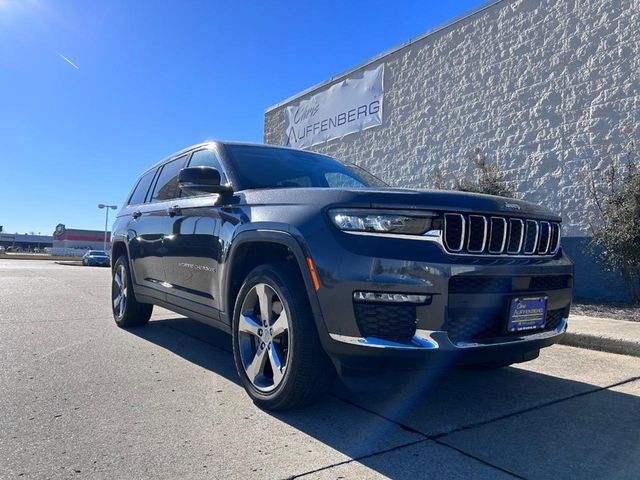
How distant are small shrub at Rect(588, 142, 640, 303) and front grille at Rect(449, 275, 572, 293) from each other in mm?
5044

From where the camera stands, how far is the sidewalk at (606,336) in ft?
16.6

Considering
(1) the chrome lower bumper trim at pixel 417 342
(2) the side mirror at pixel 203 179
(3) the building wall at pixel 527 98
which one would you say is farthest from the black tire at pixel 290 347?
(3) the building wall at pixel 527 98

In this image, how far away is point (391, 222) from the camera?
2762 millimetres

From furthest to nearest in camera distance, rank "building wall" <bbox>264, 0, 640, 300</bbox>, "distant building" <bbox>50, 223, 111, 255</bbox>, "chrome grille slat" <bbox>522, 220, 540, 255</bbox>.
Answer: "distant building" <bbox>50, 223, 111, 255</bbox> → "building wall" <bbox>264, 0, 640, 300</bbox> → "chrome grille slat" <bbox>522, 220, 540, 255</bbox>

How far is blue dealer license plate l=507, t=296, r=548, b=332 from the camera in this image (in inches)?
114

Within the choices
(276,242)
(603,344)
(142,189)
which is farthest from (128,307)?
(603,344)

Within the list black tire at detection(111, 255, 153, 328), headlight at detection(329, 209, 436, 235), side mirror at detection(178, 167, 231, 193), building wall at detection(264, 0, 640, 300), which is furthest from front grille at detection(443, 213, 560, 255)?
building wall at detection(264, 0, 640, 300)

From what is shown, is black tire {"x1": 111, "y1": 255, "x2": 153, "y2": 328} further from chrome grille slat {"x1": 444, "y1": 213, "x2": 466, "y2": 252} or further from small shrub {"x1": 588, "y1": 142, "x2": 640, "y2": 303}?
small shrub {"x1": 588, "y1": 142, "x2": 640, "y2": 303}

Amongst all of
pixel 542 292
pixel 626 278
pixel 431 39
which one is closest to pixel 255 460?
pixel 542 292

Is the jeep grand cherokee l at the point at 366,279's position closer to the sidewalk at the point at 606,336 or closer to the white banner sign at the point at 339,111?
the sidewalk at the point at 606,336

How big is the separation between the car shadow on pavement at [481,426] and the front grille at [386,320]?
50cm

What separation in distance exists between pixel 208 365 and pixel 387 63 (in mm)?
11423

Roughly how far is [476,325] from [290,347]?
106cm

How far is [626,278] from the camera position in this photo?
25.8 ft
